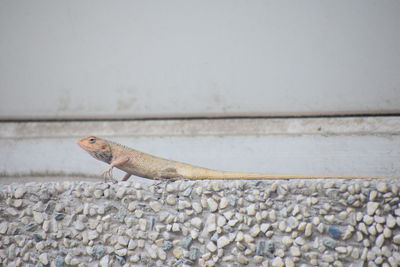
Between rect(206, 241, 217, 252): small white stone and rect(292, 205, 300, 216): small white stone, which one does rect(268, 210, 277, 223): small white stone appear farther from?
rect(206, 241, 217, 252): small white stone

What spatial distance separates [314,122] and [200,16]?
Answer: 1.69 metres

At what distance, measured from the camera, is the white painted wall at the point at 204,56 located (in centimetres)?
471

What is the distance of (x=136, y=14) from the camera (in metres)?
5.21

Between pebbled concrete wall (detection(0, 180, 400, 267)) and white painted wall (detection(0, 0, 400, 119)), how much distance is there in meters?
2.06

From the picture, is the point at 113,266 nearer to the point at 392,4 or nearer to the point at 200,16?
the point at 200,16

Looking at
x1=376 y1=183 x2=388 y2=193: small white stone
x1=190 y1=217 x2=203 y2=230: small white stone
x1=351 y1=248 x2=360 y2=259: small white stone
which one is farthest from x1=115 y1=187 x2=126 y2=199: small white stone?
x1=376 y1=183 x2=388 y2=193: small white stone

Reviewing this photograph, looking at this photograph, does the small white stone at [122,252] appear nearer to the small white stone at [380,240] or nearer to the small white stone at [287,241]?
the small white stone at [287,241]

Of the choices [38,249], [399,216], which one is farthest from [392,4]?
[38,249]

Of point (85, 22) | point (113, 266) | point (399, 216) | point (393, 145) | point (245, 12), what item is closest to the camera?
point (399, 216)

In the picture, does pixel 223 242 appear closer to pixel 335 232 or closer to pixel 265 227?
pixel 265 227

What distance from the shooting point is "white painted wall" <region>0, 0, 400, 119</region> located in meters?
4.71

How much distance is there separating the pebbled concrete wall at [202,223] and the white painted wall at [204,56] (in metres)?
2.06

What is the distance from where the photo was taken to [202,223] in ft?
9.78

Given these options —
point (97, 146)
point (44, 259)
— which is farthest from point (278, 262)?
point (97, 146)
